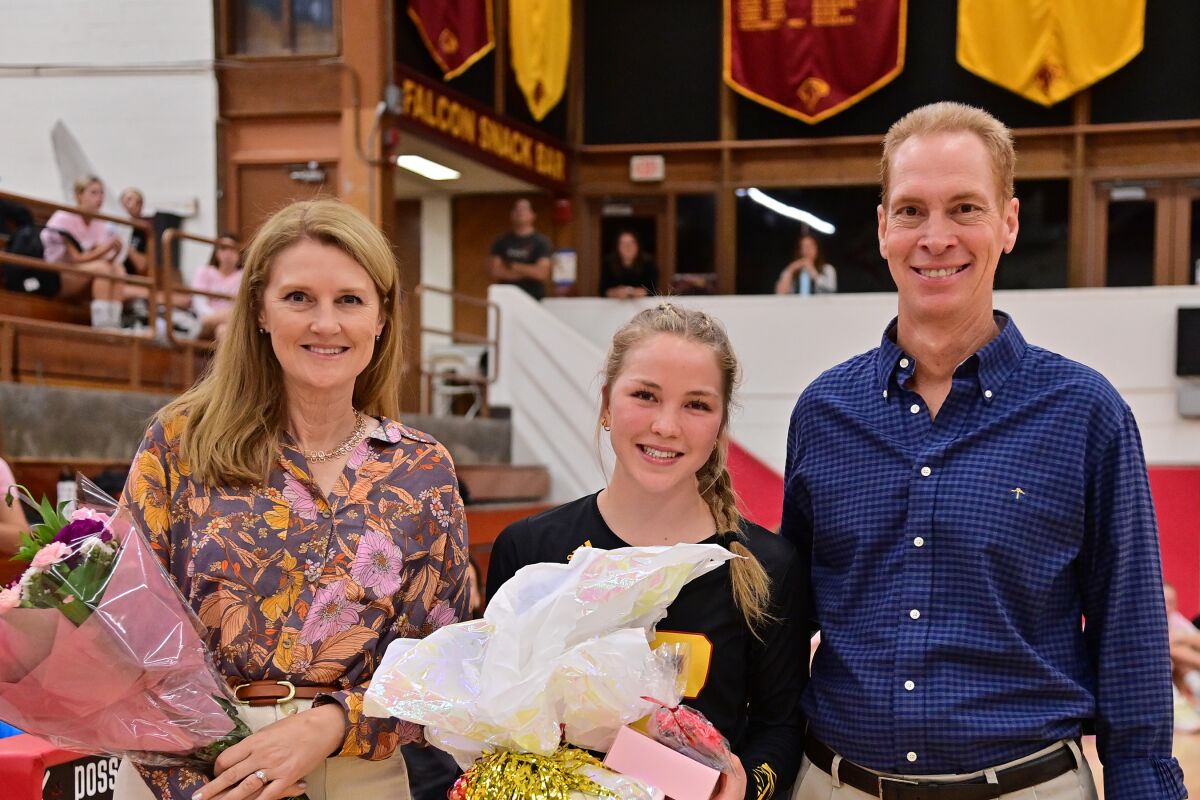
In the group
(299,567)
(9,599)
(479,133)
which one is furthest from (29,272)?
(9,599)

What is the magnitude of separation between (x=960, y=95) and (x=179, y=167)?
6.45 m

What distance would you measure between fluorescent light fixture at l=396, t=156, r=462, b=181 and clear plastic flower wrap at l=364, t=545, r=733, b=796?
870 cm

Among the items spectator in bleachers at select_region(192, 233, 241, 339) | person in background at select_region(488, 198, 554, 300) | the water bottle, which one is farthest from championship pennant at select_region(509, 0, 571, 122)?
the water bottle

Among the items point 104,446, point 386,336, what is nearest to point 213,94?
point 104,446

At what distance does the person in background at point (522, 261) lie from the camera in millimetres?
10133

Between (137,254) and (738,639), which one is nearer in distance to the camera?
(738,639)

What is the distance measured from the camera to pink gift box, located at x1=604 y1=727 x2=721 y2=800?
1.43 m

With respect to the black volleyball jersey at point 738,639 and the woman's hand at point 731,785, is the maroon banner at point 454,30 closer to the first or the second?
the black volleyball jersey at point 738,639

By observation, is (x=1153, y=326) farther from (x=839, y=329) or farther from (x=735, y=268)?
(x=735, y=268)

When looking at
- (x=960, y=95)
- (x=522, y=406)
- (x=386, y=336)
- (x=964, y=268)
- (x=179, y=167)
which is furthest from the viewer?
(x=960, y=95)

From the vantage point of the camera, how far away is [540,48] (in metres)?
10.7

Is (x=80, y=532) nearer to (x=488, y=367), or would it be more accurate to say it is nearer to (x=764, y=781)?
(x=764, y=781)

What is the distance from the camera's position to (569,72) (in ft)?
37.3

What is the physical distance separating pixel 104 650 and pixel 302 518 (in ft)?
1.10
